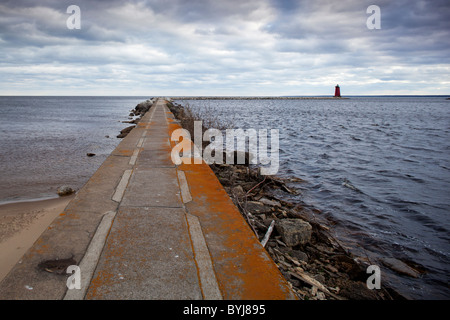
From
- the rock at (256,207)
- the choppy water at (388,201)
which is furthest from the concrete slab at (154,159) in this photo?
the choppy water at (388,201)

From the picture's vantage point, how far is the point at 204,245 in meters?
2.52

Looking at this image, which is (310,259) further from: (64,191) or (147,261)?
(64,191)

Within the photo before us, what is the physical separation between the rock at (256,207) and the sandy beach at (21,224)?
312 centimetres

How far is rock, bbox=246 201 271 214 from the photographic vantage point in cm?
483

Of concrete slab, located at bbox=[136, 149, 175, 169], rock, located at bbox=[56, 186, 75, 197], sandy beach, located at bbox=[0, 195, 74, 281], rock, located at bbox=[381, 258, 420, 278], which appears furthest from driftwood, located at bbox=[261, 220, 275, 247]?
rock, located at bbox=[56, 186, 75, 197]

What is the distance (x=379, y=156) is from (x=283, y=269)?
35.8 ft

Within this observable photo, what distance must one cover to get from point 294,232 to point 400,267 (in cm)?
156

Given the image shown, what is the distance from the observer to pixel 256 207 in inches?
195

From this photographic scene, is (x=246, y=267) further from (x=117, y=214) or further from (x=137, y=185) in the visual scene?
(x=137, y=185)

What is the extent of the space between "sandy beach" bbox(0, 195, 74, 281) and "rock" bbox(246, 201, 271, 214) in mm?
3124

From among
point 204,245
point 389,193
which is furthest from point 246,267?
point 389,193

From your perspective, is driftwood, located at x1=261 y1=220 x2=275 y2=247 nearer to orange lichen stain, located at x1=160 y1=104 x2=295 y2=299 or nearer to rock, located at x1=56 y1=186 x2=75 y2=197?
orange lichen stain, located at x1=160 y1=104 x2=295 y2=299

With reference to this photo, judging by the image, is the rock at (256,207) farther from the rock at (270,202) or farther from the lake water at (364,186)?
the lake water at (364,186)
